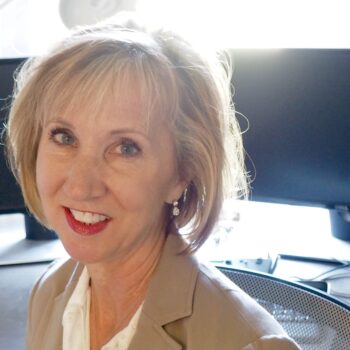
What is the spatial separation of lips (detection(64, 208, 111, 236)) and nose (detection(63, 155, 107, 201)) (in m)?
0.05

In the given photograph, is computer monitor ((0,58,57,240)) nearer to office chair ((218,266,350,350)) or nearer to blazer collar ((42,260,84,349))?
blazer collar ((42,260,84,349))

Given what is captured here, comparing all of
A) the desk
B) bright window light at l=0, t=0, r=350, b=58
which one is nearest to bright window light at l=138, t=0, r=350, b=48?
bright window light at l=0, t=0, r=350, b=58

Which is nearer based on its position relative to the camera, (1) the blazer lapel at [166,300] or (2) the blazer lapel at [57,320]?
(1) the blazer lapel at [166,300]

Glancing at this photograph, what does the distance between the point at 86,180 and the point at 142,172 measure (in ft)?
0.27

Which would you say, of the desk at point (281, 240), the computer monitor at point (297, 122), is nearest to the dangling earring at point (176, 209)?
the desk at point (281, 240)

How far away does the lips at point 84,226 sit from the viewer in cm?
95

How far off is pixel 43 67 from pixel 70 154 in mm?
153

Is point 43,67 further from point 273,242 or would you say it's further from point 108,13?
point 108,13

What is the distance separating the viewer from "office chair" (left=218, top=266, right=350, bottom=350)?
0.96 meters

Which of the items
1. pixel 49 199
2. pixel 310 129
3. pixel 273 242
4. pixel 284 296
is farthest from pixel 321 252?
pixel 49 199

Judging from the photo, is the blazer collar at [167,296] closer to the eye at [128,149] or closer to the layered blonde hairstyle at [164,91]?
the layered blonde hairstyle at [164,91]

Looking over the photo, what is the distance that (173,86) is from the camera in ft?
3.06

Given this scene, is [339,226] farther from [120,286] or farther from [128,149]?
[128,149]

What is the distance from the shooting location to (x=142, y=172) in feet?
3.06
